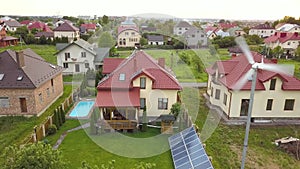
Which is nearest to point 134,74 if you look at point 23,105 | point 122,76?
point 122,76

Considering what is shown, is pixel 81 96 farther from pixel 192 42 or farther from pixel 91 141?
pixel 192 42

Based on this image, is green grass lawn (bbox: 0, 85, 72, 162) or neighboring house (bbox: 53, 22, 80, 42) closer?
green grass lawn (bbox: 0, 85, 72, 162)

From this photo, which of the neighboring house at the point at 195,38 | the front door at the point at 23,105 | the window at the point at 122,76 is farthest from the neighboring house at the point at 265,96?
the neighboring house at the point at 195,38

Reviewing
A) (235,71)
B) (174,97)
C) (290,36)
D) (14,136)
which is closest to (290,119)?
(235,71)

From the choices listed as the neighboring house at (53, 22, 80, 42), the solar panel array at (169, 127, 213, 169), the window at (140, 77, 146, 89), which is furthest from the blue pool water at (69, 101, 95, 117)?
the neighboring house at (53, 22, 80, 42)

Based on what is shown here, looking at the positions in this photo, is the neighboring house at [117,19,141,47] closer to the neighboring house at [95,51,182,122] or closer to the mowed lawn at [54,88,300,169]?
the neighboring house at [95,51,182,122]
